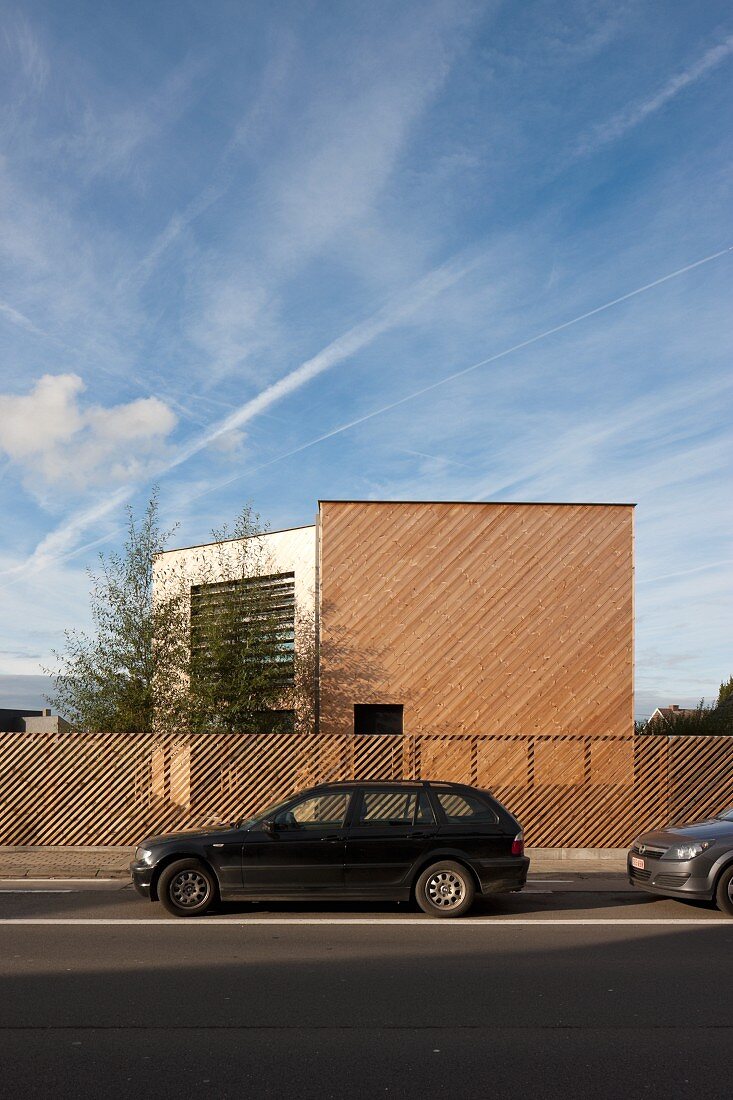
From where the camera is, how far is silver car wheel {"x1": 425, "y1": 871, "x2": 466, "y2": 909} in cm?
1061

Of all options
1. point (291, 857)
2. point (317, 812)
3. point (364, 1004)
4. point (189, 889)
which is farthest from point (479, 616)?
point (364, 1004)

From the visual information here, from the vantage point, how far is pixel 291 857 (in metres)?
10.5

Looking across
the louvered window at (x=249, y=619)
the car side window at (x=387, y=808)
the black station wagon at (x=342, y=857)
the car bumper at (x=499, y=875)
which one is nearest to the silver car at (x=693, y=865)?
the black station wagon at (x=342, y=857)

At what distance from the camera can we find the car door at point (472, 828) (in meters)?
10.6

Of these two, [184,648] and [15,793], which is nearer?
[15,793]

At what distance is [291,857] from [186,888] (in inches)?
46.7

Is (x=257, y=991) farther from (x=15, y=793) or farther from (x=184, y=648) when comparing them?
(x=184, y=648)

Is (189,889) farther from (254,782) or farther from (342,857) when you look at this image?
(254,782)

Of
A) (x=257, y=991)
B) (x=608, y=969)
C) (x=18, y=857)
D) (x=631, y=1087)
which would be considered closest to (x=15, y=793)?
(x=18, y=857)

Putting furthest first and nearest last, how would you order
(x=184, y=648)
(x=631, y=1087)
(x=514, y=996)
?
(x=184, y=648)
(x=514, y=996)
(x=631, y=1087)

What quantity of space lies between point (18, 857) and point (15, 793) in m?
1.23

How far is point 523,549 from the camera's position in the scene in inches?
851

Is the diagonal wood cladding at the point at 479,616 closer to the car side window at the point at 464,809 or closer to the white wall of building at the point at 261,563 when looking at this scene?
the white wall of building at the point at 261,563

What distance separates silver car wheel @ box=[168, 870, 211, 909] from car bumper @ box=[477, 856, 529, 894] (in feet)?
9.82
